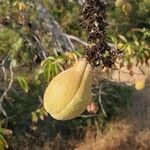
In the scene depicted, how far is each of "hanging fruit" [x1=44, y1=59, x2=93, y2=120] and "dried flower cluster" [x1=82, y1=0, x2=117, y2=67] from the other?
2.8 inches

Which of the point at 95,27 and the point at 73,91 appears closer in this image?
the point at 95,27

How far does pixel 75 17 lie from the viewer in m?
7.60

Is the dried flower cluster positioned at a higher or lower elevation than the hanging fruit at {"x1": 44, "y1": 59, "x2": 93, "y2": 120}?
higher

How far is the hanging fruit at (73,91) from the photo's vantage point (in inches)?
26.2

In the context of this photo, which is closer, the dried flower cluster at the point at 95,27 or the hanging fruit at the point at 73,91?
the dried flower cluster at the point at 95,27

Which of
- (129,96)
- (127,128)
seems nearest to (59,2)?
(129,96)

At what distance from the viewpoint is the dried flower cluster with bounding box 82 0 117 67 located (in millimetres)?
→ 562

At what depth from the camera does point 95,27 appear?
0.56 m

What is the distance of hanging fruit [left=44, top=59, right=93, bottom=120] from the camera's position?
26.2 inches

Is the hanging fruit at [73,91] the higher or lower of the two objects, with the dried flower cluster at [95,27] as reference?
lower

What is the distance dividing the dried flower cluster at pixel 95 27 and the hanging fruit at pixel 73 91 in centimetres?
7

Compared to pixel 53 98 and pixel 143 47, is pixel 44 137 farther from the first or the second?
pixel 53 98

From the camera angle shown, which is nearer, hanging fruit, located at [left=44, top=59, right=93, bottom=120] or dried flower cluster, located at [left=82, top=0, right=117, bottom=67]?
dried flower cluster, located at [left=82, top=0, right=117, bottom=67]

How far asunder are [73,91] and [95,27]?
13 centimetres
